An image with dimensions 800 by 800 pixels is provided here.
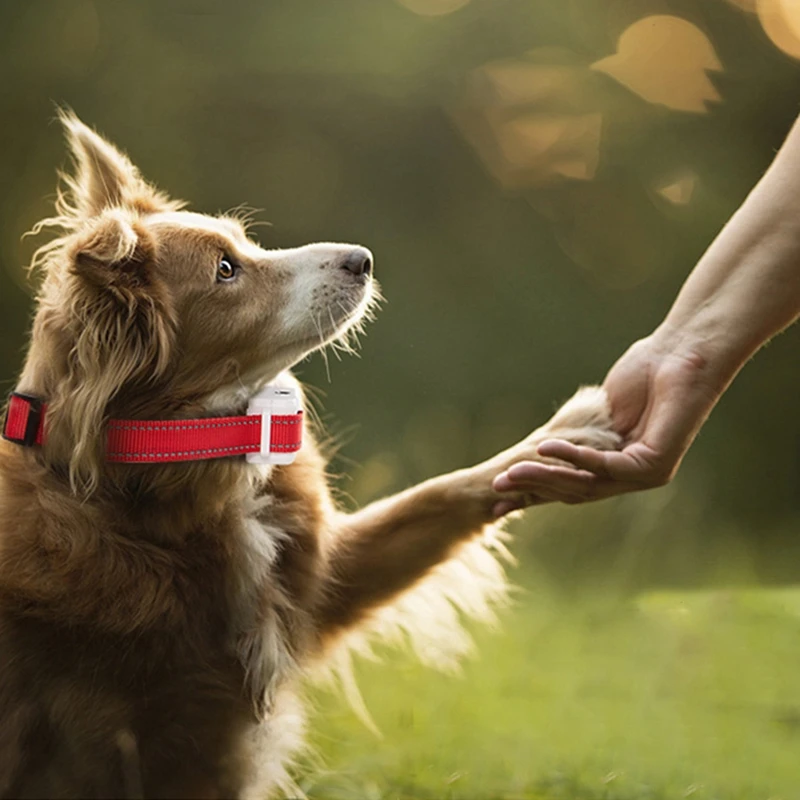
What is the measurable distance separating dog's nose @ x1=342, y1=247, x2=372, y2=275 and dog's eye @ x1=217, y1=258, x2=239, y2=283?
0.73ft

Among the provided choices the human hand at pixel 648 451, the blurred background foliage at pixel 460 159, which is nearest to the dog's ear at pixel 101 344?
the human hand at pixel 648 451

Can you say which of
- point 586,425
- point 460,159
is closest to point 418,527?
point 586,425

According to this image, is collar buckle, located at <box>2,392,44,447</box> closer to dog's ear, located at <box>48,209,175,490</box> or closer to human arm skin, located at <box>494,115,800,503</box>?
dog's ear, located at <box>48,209,175,490</box>

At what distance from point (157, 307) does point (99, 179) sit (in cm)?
44

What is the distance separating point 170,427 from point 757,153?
3.88 meters

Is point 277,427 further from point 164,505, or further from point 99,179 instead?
point 99,179

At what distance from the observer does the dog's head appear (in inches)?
74.7

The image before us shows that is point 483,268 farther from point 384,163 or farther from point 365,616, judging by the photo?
point 365,616

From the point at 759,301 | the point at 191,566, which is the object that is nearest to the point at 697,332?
the point at 759,301

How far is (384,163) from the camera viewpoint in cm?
514

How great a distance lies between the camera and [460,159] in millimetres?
5211

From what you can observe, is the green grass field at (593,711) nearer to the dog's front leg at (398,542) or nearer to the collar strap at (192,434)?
the dog's front leg at (398,542)

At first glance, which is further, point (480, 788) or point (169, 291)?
point (480, 788)

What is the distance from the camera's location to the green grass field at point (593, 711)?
267cm
